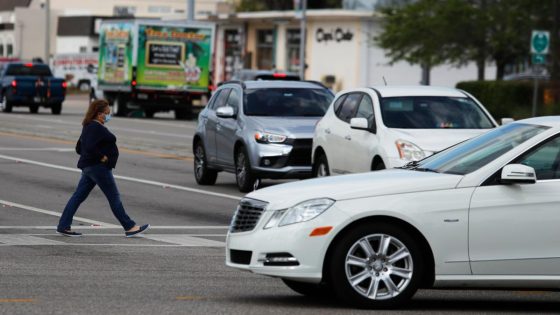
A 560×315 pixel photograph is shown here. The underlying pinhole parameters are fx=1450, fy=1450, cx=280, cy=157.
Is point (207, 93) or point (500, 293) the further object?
point (207, 93)

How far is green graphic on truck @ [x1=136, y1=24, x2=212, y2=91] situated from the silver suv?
965 inches

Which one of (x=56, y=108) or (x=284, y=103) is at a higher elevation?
(x=284, y=103)

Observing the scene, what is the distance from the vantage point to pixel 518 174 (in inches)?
393

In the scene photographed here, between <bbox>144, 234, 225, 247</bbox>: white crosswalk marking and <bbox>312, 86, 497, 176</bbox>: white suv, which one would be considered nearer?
<bbox>144, 234, 225, 247</bbox>: white crosswalk marking

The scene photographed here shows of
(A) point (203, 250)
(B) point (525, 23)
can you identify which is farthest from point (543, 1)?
(A) point (203, 250)

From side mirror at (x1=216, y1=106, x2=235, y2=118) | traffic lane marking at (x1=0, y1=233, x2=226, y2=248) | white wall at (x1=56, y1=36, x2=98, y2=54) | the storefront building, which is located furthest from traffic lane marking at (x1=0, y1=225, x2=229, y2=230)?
white wall at (x1=56, y1=36, x2=98, y2=54)

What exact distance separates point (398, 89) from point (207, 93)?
100ft

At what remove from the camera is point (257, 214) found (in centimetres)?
1036

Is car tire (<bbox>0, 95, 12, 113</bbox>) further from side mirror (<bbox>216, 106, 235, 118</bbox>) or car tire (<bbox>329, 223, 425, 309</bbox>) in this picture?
car tire (<bbox>329, 223, 425, 309</bbox>)

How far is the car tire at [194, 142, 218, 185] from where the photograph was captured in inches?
923

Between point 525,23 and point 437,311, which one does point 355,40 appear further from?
point 437,311

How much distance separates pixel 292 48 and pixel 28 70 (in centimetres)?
2725

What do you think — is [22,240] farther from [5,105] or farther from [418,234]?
[5,105]

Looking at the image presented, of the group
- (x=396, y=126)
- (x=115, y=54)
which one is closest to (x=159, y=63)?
(x=115, y=54)
